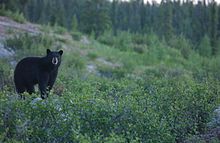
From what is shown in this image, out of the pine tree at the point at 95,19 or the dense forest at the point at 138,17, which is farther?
the dense forest at the point at 138,17

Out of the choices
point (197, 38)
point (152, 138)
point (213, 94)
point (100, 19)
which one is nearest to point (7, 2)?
point (100, 19)

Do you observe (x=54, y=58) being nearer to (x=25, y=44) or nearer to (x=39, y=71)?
(x=39, y=71)

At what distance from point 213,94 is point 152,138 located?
2.41 meters

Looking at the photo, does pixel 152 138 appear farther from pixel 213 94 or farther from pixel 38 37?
pixel 38 37

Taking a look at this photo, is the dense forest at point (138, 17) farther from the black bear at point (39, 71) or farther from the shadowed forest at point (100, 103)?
the black bear at point (39, 71)

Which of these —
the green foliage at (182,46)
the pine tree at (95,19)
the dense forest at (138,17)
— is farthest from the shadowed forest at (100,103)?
the dense forest at (138,17)

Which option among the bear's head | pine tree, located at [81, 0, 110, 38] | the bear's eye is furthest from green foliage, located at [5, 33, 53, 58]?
pine tree, located at [81, 0, 110, 38]

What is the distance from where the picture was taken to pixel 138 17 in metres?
63.1

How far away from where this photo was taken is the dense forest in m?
41.0

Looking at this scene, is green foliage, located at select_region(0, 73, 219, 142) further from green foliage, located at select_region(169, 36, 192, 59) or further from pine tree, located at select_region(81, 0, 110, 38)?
pine tree, located at select_region(81, 0, 110, 38)

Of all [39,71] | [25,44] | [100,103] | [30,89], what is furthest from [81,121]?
[25,44]

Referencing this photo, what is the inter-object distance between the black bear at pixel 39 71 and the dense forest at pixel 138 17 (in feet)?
92.4

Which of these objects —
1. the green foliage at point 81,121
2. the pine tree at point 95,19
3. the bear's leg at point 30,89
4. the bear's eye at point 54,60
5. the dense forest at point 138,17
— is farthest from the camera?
the dense forest at point 138,17

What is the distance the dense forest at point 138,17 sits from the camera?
41.0 meters
